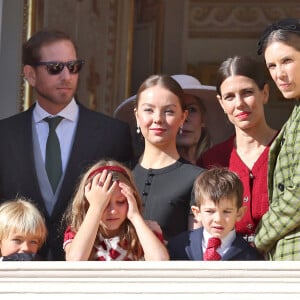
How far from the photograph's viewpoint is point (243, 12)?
8.83 m

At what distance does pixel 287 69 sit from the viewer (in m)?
4.77

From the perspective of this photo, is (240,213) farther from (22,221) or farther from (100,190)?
(22,221)

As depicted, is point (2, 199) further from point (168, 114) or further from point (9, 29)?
point (9, 29)

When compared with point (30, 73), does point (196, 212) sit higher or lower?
Answer: lower

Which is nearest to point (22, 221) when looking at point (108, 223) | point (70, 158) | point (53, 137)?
point (108, 223)

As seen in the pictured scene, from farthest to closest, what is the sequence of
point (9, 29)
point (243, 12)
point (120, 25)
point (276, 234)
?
1. point (243, 12)
2. point (120, 25)
3. point (9, 29)
4. point (276, 234)

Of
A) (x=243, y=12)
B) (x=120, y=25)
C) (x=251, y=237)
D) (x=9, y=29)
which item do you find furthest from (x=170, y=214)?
(x=243, y=12)

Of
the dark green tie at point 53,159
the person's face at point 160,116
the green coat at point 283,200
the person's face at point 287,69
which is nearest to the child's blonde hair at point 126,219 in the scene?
the person's face at point 160,116

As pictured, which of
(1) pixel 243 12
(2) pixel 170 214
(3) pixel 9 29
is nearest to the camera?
(2) pixel 170 214

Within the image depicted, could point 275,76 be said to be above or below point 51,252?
above

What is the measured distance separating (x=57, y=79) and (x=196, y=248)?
1019 mm

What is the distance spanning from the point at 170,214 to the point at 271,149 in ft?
1.50

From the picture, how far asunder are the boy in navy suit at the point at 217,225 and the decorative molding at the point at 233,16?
4090mm

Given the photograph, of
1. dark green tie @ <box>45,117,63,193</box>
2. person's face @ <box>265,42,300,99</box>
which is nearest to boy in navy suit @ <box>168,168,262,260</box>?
person's face @ <box>265,42,300,99</box>
